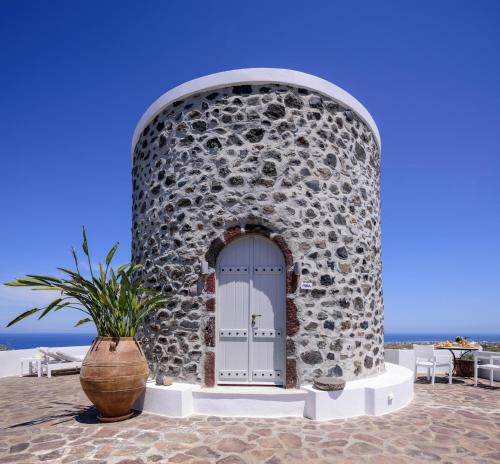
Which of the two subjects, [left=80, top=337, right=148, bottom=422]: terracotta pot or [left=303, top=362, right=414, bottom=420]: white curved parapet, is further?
[left=303, top=362, right=414, bottom=420]: white curved parapet

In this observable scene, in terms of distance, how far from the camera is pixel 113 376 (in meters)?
4.90

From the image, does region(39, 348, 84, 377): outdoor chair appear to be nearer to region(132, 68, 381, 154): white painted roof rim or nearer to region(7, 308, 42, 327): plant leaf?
region(7, 308, 42, 327): plant leaf

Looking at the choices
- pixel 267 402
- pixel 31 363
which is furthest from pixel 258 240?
pixel 31 363

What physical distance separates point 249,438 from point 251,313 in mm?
1811

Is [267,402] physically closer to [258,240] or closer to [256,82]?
[258,240]

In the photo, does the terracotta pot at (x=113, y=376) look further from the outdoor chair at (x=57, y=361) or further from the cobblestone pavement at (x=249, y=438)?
the outdoor chair at (x=57, y=361)

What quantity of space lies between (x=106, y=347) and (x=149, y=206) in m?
2.42

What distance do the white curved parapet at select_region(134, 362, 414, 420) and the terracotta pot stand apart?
0.35 m

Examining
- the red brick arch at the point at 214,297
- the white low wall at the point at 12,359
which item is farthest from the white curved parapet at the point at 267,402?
the white low wall at the point at 12,359

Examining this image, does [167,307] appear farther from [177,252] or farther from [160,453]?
[160,453]

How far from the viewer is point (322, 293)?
19.2ft

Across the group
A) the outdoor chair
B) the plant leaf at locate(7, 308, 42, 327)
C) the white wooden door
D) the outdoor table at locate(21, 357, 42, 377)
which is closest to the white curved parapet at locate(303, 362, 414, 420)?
the white wooden door

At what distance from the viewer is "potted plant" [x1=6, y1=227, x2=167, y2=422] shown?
4.89m

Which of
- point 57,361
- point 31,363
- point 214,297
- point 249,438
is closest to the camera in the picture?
point 249,438
